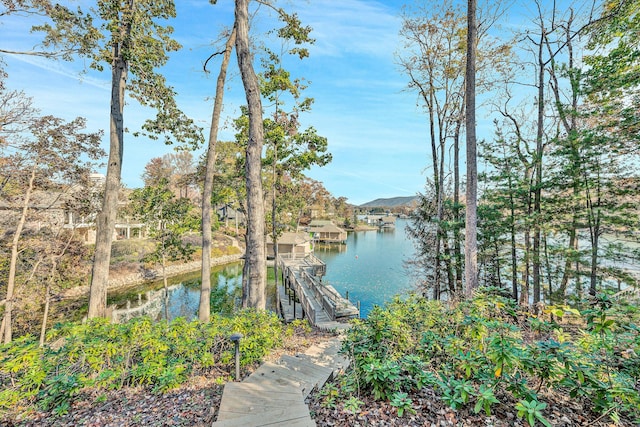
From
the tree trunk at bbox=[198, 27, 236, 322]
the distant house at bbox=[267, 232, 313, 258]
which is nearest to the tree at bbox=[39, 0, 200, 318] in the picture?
the tree trunk at bbox=[198, 27, 236, 322]

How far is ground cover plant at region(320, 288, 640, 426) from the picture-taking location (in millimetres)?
2133

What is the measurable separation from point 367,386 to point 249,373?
1925mm

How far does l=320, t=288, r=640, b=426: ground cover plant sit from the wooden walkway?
326 millimetres

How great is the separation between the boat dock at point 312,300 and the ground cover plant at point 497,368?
6.22m

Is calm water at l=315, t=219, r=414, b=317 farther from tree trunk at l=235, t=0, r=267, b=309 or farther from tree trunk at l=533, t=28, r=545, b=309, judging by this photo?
tree trunk at l=235, t=0, r=267, b=309

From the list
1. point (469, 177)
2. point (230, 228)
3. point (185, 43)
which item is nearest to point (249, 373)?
point (469, 177)

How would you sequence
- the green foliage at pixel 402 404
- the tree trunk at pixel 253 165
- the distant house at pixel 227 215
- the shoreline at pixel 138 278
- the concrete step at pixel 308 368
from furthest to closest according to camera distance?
the distant house at pixel 227 215 < the shoreline at pixel 138 278 < the tree trunk at pixel 253 165 < the concrete step at pixel 308 368 < the green foliage at pixel 402 404

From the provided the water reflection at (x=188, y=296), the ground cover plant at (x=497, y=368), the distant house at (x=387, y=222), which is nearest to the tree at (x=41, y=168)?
the water reflection at (x=188, y=296)

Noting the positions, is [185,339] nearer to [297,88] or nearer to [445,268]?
[445,268]

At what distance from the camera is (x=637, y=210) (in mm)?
7363

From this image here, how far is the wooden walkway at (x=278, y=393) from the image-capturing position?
8.23 feet

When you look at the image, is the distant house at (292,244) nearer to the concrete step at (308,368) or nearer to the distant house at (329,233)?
the distant house at (329,233)

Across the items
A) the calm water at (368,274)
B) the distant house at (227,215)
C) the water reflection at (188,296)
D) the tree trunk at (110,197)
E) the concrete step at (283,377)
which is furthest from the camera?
the distant house at (227,215)

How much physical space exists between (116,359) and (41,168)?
8488mm
